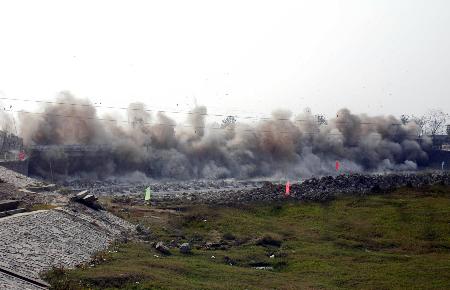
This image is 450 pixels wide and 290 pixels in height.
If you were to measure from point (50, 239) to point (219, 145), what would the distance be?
67.8 meters

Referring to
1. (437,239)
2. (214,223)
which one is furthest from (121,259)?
(437,239)

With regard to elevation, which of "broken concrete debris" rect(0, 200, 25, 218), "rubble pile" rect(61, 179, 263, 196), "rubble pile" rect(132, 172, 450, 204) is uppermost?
"broken concrete debris" rect(0, 200, 25, 218)

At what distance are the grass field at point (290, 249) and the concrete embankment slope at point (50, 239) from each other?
977mm

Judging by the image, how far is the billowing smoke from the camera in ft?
257

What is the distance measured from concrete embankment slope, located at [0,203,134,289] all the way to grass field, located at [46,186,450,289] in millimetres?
977

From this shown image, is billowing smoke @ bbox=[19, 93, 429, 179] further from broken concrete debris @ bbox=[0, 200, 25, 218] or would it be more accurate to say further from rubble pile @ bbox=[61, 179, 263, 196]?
broken concrete debris @ bbox=[0, 200, 25, 218]

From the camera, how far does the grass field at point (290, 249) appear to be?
2517 cm

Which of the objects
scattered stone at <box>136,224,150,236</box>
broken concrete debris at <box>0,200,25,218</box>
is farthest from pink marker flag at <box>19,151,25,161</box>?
broken concrete debris at <box>0,200,25,218</box>

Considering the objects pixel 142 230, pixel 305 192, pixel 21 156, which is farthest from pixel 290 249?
pixel 21 156

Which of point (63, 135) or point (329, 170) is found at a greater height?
point (63, 135)

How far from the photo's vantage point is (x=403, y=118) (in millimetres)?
159875

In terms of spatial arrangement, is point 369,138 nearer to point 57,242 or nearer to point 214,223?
point 214,223

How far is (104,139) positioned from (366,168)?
53.4 meters

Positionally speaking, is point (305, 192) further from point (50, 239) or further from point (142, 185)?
point (50, 239)
